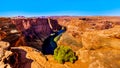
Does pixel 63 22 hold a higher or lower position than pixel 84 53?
lower

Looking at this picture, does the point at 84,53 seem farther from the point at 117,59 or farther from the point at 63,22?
the point at 63,22

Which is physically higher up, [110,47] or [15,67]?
[110,47]

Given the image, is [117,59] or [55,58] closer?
[117,59]

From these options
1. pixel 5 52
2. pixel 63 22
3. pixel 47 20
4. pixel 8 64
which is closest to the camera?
pixel 8 64

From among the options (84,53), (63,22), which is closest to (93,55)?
(84,53)

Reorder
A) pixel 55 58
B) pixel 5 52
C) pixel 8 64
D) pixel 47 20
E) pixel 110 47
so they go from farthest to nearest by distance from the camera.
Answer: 1. pixel 47 20
2. pixel 55 58
3. pixel 110 47
4. pixel 5 52
5. pixel 8 64

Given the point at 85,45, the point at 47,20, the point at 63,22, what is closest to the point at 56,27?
the point at 47,20

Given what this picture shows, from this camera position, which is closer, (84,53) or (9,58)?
(9,58)

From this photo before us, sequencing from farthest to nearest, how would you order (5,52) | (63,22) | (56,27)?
1. (63,22)
2. (56,27)
3. (5,52)

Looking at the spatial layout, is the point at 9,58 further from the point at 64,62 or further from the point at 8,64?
the point at 64,62
